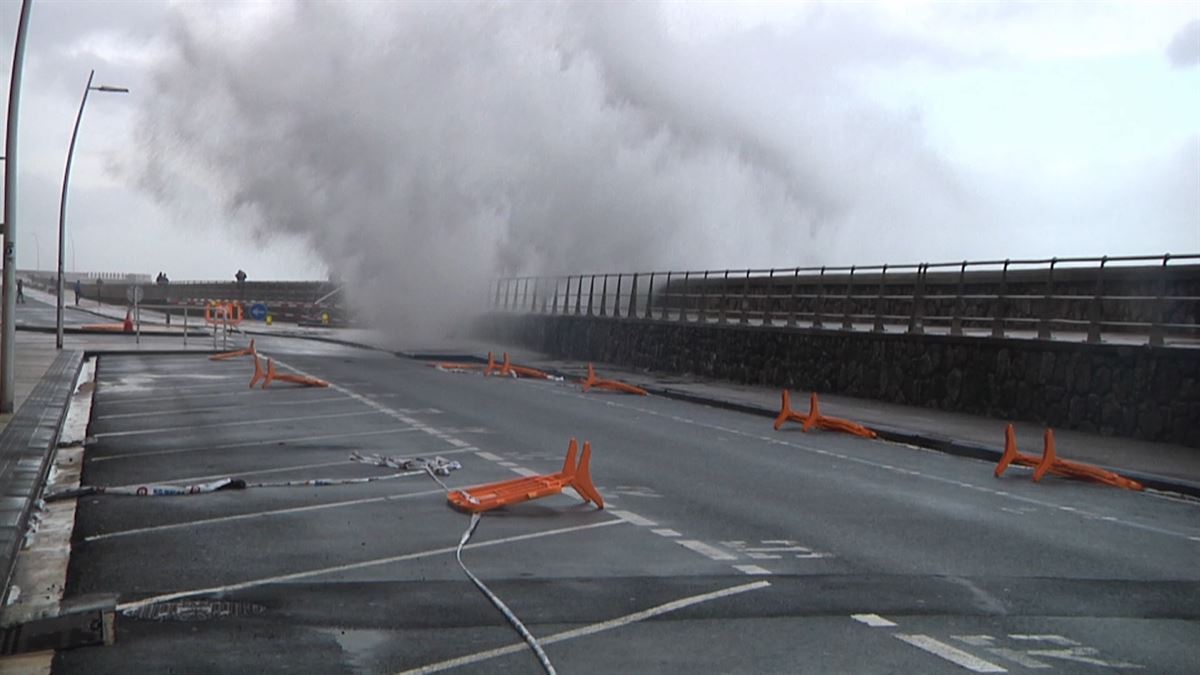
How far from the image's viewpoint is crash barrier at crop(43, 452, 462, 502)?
38.4ft

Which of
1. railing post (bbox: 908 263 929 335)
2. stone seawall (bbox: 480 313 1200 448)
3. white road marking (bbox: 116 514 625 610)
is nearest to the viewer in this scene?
white road marking (bbox: 116 514 625 610)

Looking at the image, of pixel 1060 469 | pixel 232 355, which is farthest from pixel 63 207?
pixel 1060 469

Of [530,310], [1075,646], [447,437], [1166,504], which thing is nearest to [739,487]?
[1166,504]

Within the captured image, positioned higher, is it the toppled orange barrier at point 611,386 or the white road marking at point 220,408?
the toppled orange barrier at point 611,386

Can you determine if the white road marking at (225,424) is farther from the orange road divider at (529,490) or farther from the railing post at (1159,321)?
the railing post at (1159,321)

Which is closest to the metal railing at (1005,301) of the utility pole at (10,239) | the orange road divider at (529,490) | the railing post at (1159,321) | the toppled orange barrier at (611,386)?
the railing post at (1159,321)

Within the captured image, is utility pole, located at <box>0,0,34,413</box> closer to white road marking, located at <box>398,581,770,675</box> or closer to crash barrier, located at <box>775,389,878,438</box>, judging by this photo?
crash barrier, located at <box>775,389,878,438</box>

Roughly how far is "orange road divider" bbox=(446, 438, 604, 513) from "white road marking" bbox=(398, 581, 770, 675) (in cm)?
313

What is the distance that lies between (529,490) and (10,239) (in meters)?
11.9

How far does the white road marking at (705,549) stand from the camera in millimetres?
9156

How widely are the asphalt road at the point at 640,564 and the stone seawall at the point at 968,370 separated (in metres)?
4.10

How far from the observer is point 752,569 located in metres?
8.72

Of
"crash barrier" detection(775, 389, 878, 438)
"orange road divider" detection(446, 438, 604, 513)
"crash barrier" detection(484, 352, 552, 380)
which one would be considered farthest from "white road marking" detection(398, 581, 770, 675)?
"crash barrier" detection(484, 352, 552, 380)

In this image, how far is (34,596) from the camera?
25.4 ft
